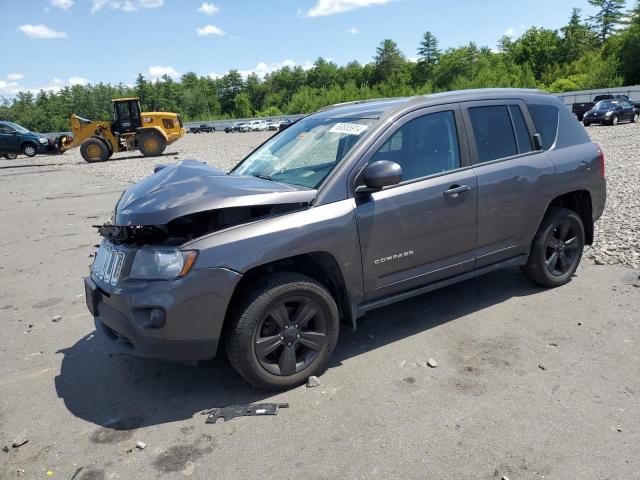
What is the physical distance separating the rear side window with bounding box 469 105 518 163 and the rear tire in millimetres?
29360

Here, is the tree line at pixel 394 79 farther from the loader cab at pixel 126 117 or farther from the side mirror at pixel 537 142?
the side mirror at pixel 537 142

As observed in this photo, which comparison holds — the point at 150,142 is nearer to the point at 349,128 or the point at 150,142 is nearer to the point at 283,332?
the point at 349,128

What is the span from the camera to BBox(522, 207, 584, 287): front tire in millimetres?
4688

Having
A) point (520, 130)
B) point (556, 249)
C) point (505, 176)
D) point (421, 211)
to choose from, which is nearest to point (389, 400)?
point (421, 211)

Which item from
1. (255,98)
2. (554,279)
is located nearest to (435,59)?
(255,98)

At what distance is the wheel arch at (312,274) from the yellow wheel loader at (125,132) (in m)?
22.4

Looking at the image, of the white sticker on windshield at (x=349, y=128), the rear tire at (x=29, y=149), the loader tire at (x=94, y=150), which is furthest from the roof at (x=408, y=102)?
the rear tire at (x=29, y=149)

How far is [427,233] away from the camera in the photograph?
12.6 feet

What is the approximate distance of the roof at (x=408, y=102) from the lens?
4000 mm

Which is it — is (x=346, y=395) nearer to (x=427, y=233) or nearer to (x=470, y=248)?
(x=427, y=233)

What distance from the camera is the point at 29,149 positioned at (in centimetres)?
2769

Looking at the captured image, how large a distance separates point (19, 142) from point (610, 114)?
32144mm

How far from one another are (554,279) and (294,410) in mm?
3028

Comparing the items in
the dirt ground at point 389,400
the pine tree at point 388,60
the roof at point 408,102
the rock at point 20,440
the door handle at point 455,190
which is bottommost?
the dirt ground at point 389,400
